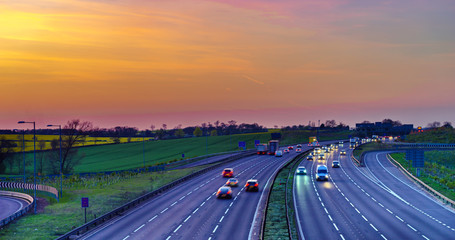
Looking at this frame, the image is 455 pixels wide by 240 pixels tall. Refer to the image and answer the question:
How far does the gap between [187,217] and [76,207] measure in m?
17.5

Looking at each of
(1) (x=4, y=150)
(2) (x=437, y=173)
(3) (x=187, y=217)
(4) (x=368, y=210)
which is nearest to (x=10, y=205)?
(3) (x=187, y=217)

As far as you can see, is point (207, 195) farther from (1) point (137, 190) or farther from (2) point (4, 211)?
(2) point (4, 211)

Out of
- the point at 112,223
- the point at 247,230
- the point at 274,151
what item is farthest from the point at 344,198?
the point at 274,151

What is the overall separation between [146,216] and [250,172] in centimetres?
4054

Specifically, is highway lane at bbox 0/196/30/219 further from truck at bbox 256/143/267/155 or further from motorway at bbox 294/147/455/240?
truck at bbox 256/143/267/155

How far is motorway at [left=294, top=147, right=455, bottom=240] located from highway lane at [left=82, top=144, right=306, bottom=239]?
6.13 meters

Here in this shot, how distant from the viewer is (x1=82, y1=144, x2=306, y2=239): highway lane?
3309cm

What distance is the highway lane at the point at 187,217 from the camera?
3309cm

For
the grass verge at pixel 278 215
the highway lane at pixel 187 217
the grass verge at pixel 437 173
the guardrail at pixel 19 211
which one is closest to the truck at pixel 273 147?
the grass verge at pixel 437 173

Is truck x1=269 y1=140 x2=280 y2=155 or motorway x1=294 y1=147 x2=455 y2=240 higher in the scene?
truck x1=269 y1=140 x2=280 y2=155

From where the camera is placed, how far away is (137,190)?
61.4 meters

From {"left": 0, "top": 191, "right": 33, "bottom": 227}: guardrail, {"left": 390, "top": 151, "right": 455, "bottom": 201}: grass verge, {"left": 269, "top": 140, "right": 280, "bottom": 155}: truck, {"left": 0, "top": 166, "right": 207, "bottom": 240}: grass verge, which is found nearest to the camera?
{"left": 0, "top": 166, "right": 207, "bottom": 240}: grass verge

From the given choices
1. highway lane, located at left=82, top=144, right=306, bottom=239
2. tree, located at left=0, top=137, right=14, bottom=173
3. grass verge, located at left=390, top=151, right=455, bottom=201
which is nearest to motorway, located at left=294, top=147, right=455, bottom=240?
grass verge, located at left=390, top=151, right=455, bottom=201

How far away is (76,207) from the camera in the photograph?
48.4 metres
